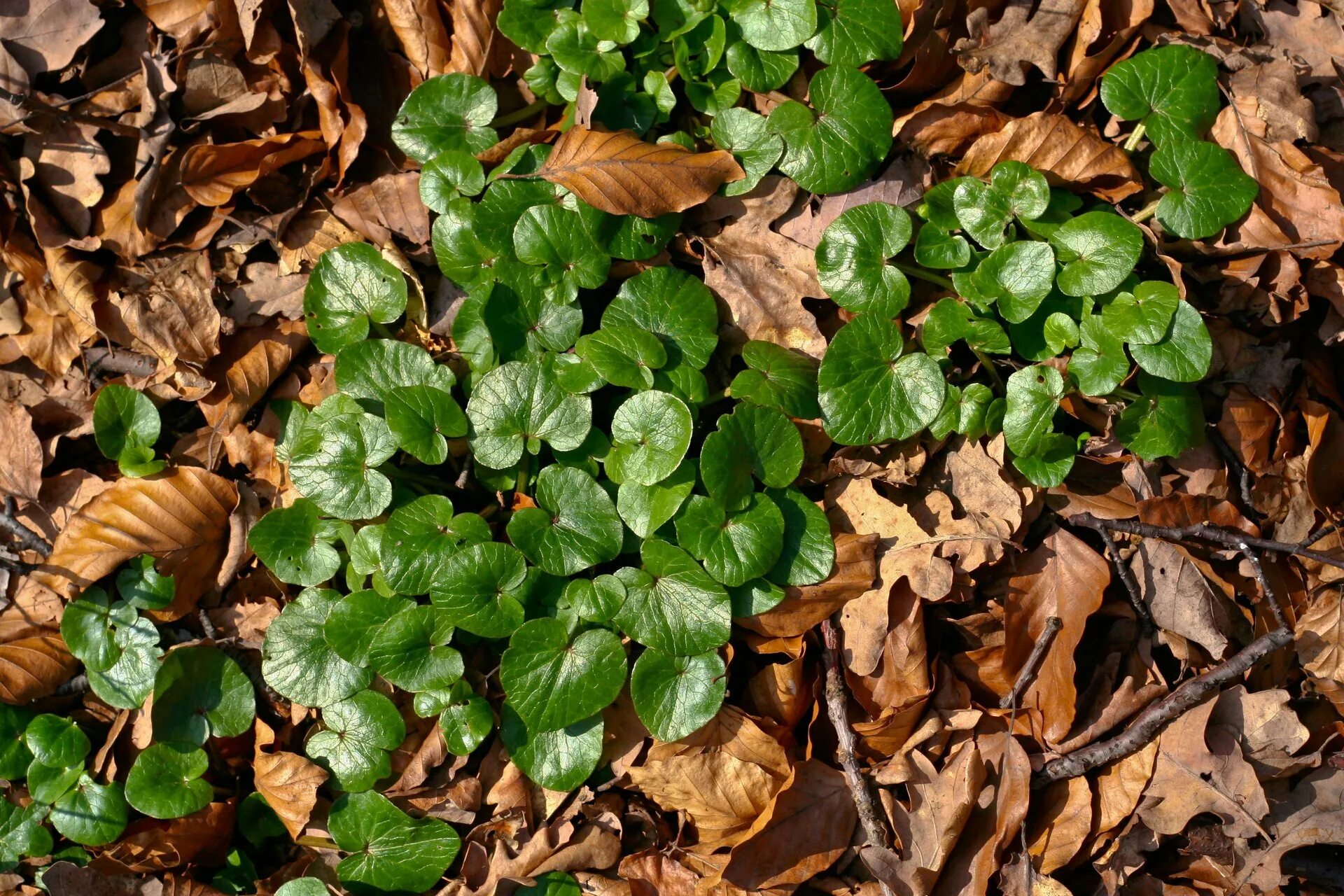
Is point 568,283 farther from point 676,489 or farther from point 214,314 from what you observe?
point 214,314

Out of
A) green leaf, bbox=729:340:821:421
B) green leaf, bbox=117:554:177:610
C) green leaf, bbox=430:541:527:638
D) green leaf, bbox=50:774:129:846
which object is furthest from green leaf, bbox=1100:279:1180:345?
green leaf, bbox=50:774:129:846

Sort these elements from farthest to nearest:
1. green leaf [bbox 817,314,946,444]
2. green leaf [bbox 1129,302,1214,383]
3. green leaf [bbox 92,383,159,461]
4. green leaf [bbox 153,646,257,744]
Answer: green leaf [bbox 92,383,159,461]
green leaf [bbox 153,646,257,744]
green leaf [bbox 817,314,946,444]
green leaf [bbox 1129,302,1214,383]

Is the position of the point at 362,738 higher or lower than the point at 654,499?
lower

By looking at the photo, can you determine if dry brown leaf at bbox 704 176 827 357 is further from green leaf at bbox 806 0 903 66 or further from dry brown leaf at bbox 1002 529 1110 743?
dry brown leaf at bbox 1002 529 1110 743

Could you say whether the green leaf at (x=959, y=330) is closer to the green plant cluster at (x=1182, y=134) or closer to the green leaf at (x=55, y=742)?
the green plant cluster at (x=1182, y=134)

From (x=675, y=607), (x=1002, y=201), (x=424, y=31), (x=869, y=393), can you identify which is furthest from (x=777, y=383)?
(x=424, y=31)

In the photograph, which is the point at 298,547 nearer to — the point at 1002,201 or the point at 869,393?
the point at 869,393

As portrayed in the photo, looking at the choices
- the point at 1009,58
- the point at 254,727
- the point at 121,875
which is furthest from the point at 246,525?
the point at 1009,58
